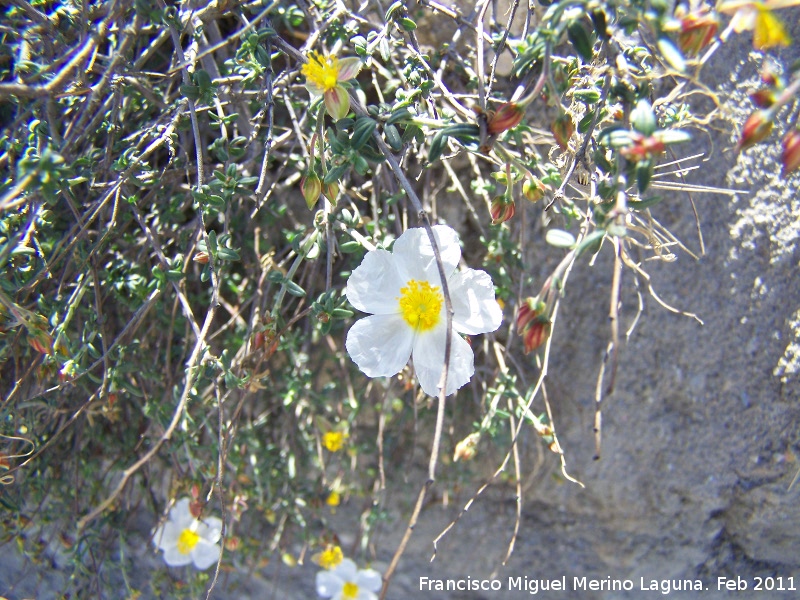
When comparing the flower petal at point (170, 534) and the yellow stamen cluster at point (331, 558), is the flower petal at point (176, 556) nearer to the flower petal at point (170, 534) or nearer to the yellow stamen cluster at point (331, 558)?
the flower petal at point (170, 534)

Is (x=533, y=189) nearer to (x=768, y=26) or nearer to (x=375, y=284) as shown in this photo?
(x=375, y=284)

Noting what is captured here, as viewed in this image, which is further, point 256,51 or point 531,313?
point 256,51

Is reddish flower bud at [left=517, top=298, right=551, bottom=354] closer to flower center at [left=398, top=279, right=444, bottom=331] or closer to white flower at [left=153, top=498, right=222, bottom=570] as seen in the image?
flower center at [left=398, top=279, right=444, bottom=331]

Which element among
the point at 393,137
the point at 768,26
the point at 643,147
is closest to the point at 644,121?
the point at 643,147

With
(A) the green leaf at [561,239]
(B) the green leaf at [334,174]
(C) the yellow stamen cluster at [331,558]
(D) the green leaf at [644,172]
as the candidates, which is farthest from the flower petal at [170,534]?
(D) the green leaf at [644,172]

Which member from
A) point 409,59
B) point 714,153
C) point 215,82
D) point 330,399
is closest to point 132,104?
point 215,82

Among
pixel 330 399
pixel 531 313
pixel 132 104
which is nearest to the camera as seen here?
pixel 531 313

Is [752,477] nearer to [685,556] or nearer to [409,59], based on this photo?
[685,556]
